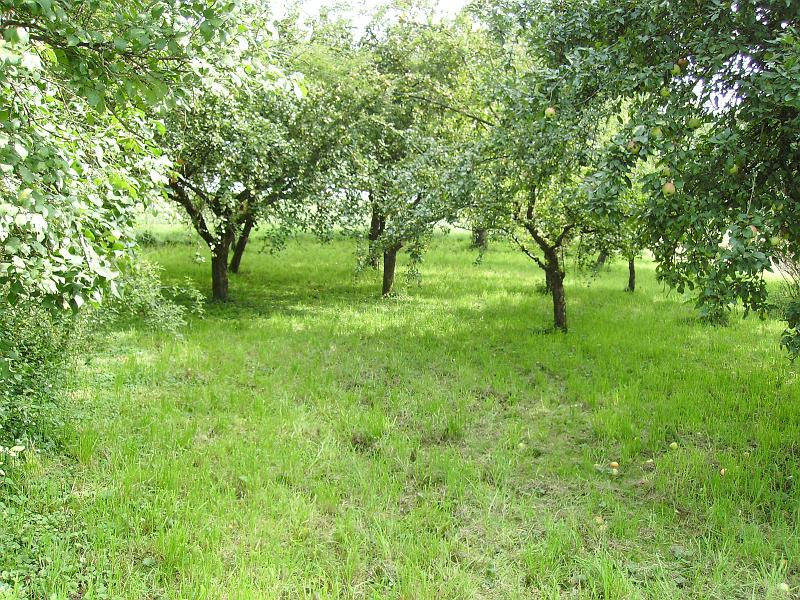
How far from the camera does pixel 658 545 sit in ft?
14.0

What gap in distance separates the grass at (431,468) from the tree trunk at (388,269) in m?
4.72

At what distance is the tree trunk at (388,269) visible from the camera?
48.6ft

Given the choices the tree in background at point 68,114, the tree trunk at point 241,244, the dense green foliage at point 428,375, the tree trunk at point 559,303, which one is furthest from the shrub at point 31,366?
the tree trunk at point 559,303

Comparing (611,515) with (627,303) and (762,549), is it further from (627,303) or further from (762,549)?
(627,303)

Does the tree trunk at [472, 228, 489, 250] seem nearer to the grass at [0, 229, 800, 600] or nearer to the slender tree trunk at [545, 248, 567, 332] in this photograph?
the slender tree trunk at [545, 248, 567, 332]

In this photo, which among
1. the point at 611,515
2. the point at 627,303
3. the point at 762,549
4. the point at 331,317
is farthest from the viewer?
the point at 627,303

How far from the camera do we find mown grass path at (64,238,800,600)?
391 cm

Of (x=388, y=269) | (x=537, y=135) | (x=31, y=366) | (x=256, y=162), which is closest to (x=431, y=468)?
(x=537, y=135)

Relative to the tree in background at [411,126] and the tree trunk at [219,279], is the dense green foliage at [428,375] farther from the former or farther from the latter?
the tree trunk at [219,279]

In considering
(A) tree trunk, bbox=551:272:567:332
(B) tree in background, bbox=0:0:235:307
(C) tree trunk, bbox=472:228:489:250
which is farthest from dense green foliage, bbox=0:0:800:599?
(C) tree trunk, bbox=472:228:489:250

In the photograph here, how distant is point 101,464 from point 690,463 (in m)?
5.44

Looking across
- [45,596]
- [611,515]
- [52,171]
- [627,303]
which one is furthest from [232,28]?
[627,303]

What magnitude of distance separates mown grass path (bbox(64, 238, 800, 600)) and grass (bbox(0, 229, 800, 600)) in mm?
22

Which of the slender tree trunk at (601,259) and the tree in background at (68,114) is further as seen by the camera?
the slender tree trunk at (601,259)
